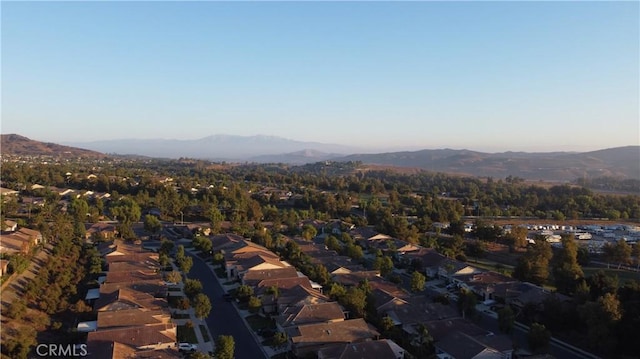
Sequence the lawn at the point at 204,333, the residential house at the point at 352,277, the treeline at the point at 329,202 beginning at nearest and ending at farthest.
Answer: the lawn at the point at 204,333 < the residential house at the point at 352,277 < the treeline at the point at 329,202

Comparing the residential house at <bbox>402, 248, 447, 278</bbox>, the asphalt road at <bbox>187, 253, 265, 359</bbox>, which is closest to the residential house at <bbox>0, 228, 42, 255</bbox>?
the asphalt road at <bbox>187, 253, 265, 359</bbox>

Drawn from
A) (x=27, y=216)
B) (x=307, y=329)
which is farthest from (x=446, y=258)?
(x=27, y=216)

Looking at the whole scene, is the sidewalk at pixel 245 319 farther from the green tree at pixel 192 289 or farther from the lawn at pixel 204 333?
the green tree at pixel 192 289

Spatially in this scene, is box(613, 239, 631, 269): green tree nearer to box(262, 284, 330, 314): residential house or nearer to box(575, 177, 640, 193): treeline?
box(262, 284, 330, 314): residential house

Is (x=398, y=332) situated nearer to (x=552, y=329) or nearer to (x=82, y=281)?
(x=552, y=329)

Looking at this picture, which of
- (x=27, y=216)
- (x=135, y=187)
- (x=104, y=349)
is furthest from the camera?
(x=135, y=187)

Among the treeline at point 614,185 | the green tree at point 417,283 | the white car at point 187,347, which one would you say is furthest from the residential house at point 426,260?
the treeline at point 614,185

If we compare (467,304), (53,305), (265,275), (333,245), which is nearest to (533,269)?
(467,304)
